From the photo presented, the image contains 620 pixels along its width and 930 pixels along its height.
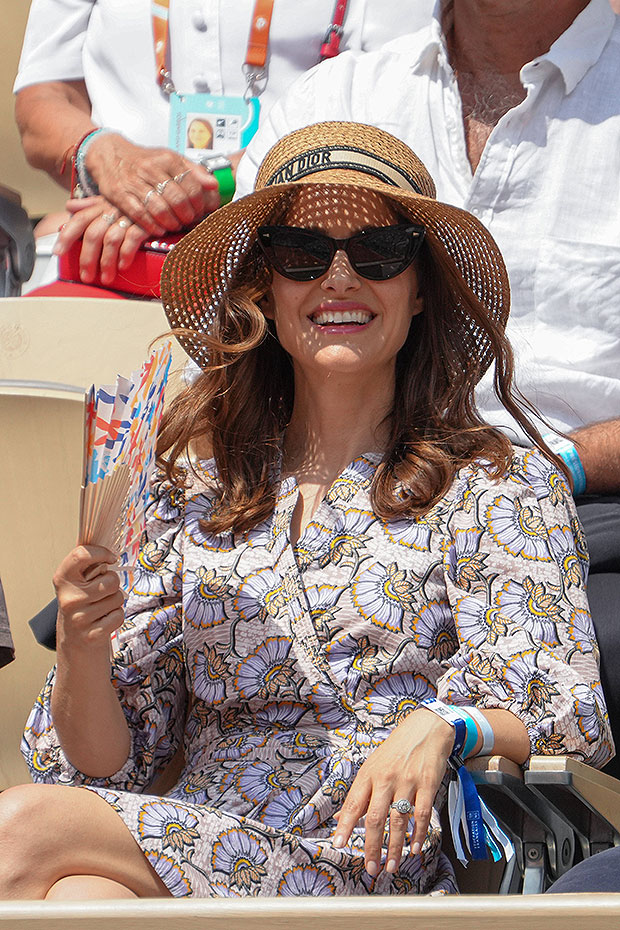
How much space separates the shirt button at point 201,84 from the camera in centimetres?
342

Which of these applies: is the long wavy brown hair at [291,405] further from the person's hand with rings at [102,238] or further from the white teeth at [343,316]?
the person's hand with rings at [102,238]

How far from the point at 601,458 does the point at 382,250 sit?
24.2 inches

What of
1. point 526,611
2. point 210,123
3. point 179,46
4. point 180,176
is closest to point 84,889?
point 526,611

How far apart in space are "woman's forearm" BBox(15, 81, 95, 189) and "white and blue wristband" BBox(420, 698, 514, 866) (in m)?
2.20

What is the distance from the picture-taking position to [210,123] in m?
3.33

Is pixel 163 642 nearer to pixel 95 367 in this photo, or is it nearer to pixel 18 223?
pixel 95 367

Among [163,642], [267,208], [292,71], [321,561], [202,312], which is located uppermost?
[292,71]

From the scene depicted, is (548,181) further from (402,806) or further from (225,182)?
(402,806)

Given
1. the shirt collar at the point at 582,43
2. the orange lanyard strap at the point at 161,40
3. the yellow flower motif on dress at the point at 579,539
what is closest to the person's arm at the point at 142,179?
the orange lanyard strap at the point at 161,40

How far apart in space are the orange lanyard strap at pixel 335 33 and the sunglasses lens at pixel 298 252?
5.19 ft

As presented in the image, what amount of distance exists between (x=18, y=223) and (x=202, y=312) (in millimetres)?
1819

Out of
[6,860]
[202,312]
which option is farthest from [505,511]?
[6,860]

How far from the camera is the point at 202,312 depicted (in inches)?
85.4

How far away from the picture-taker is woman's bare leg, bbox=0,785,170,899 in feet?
4.72
